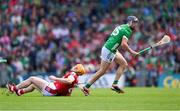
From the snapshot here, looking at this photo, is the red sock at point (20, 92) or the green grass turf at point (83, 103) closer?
the green grass turf at point (83, 103)

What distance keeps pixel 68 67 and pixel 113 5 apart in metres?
5.84

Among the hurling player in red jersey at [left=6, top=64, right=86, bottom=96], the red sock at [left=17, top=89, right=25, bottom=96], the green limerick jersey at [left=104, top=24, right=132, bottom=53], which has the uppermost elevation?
the green limerick jersey at [left=104, top=24, right=132, bottom=53]

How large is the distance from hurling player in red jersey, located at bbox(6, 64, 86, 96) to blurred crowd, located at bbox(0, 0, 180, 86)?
11.5 meters

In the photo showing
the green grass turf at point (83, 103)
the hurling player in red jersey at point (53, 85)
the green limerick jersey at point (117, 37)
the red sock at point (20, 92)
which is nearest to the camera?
the green grass turf at point (83, 103)

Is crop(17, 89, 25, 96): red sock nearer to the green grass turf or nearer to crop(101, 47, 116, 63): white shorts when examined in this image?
the green grass turf

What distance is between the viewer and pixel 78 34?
3766 centimetres

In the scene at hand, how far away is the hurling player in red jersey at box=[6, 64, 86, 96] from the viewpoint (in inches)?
853

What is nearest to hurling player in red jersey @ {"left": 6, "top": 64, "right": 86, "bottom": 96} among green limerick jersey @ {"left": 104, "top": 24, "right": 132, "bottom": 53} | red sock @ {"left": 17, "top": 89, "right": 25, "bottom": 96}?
red sock @ {"left": 17, "top": 89, "right": 25, "bottom": 96}

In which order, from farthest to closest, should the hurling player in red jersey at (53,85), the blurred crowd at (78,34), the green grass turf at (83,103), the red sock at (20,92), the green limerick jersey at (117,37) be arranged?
the blurred crowd at (78,34) < the green limerick jersey at (117,37) < the red sock at (20,92) < the hurling player in red jersey at (53,85) < the green grass turf at (83,103)

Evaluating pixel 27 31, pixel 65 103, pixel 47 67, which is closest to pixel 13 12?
pixel 27 31

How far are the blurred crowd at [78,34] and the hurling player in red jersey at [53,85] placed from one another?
1146 centimetres

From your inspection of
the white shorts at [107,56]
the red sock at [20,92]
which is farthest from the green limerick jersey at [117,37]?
the red sock at [20,92]

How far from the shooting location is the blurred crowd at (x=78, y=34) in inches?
1404

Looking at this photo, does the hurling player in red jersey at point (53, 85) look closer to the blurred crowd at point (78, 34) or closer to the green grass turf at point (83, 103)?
the green grass turf at point (83, 103)
